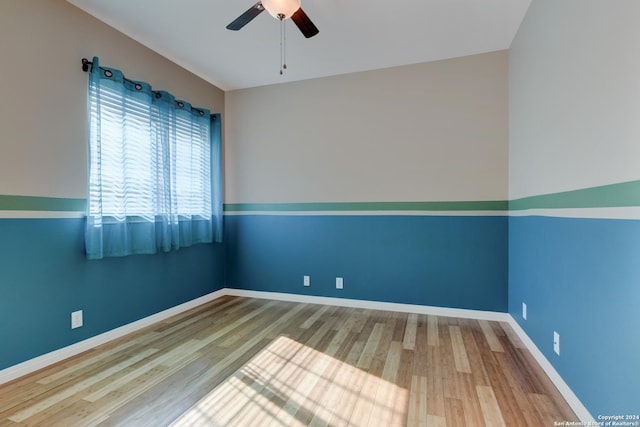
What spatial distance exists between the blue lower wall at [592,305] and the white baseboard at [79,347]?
3435 mm

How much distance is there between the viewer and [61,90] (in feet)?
7.88

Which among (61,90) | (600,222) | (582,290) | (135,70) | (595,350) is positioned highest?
(135,70)

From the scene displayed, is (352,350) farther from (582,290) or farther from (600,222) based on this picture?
(600,222)

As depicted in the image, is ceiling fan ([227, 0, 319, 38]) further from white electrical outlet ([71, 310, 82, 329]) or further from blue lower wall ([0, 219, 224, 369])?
white electrical outlet ([71, 310, 82, 329])

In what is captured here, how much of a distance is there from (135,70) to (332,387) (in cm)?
325

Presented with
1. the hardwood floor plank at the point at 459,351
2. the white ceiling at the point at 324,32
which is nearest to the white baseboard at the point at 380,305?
the hardwood floor plank at the point at 459,351

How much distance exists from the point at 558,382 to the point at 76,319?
3.50m

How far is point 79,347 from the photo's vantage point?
8.23 ft

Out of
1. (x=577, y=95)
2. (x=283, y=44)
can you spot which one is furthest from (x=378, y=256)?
(x=283, y=44)

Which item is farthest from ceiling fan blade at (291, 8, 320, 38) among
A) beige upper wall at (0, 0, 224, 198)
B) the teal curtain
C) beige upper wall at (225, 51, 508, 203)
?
beige upper wall at (0, 0, 224, 198)

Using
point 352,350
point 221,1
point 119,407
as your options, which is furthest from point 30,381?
point 221,1

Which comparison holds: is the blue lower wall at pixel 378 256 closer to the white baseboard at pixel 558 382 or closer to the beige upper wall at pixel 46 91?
the white baseboard at pixel 558 382

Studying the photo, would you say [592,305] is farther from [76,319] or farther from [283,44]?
[76,319]

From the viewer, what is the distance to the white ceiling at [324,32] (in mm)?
2516
